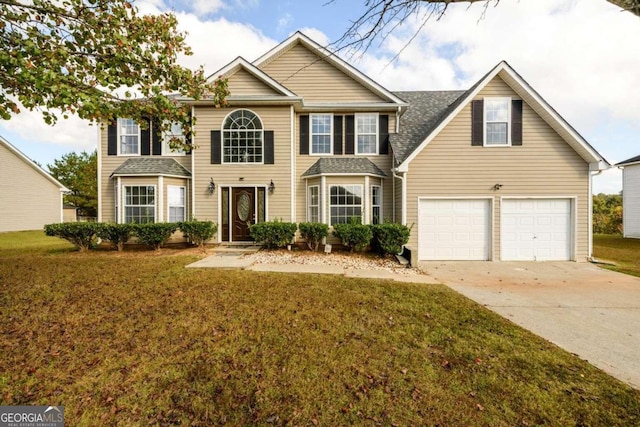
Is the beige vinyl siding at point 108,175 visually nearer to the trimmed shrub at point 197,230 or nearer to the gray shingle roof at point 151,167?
the gray shingle roof at point 151,167

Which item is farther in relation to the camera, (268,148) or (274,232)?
(268,148)

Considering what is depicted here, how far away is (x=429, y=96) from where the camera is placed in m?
14.3

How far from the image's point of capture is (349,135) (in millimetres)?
12000

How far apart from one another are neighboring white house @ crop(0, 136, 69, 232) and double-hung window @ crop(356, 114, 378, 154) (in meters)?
25.7

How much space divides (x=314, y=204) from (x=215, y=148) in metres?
4.77

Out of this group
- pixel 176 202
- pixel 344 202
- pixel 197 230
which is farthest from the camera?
pixel 176 202

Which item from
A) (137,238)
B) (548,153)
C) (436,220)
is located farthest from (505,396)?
(137,238)

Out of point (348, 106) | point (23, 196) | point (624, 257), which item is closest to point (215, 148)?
point (348, 106)

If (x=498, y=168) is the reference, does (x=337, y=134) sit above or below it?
above

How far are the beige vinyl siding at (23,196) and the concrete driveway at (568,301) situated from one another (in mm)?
28586

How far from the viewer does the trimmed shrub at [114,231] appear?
10.3m

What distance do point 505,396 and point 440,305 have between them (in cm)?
248

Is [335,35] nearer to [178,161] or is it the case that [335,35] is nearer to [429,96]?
[178,161]

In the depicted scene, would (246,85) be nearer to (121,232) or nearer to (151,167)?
(151,167)
